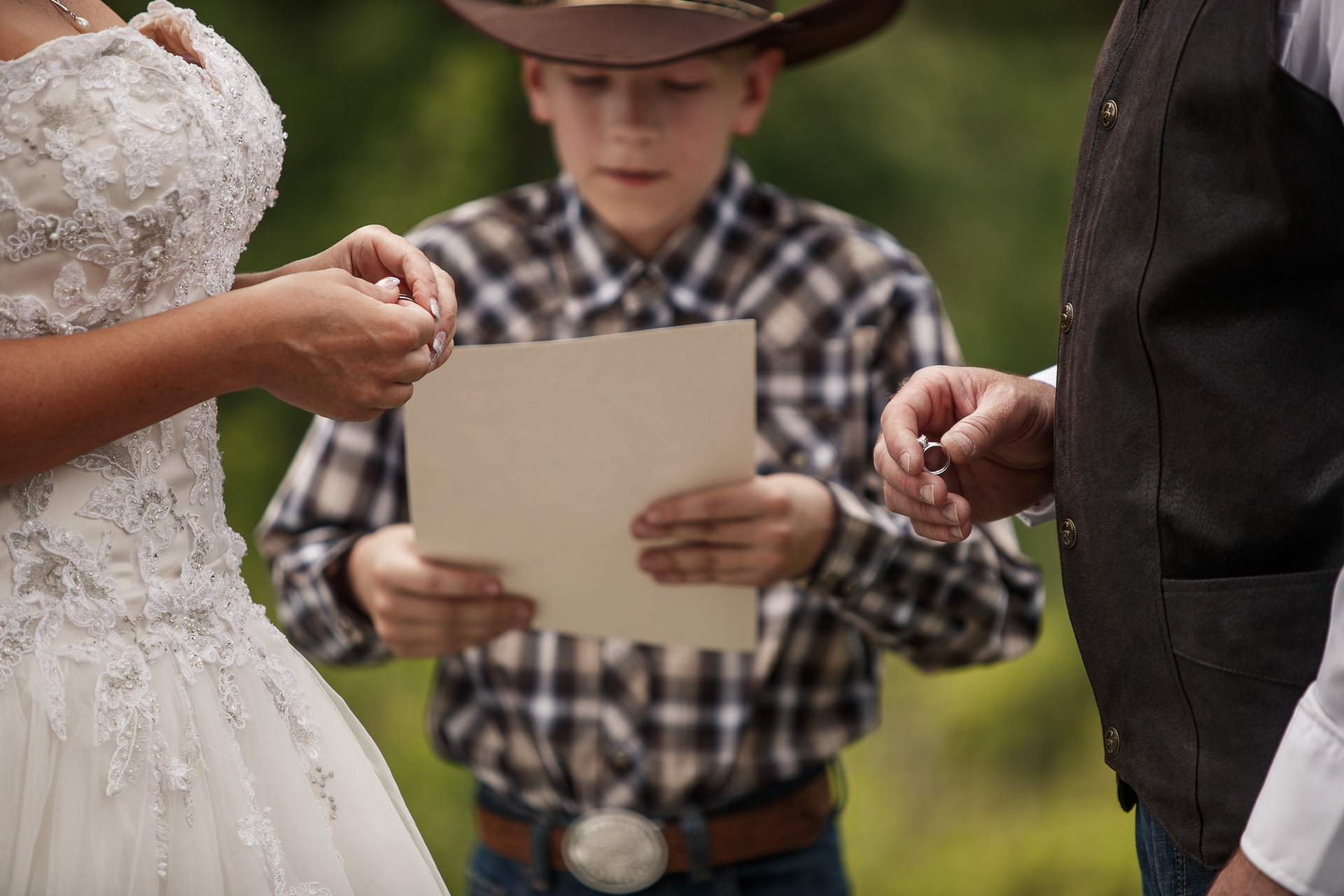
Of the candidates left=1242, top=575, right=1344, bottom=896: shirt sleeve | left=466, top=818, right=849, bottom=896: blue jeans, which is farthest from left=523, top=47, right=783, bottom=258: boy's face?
left=1242, top=575, right=1344, bottom=896: shirt sleeve

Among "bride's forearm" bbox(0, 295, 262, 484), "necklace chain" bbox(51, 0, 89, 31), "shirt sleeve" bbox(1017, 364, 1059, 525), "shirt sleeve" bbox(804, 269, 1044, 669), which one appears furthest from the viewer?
"shirt sleeve" bbox(804, 269, 1044, 669)

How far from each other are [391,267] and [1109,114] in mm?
594

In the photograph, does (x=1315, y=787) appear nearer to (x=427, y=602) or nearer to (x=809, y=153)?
(x=427, y=602)

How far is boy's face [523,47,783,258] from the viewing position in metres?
1.62

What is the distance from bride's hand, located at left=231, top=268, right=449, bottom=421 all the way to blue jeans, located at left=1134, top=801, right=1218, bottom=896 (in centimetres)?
68

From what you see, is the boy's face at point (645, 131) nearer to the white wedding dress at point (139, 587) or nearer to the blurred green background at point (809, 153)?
the white wedding dress at point (139, 587)

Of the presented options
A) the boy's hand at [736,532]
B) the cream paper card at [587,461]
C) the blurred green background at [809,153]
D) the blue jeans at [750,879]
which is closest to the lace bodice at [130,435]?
the cream paper card at [587,461]

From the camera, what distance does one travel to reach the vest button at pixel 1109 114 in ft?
2.82

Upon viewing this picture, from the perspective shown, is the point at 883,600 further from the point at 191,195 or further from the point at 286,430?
the point at 286,430

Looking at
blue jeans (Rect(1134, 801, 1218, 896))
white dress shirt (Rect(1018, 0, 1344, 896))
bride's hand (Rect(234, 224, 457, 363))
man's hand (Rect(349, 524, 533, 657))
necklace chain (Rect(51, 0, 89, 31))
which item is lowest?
blue jeans (Rect(1134, 801, 1218, 896))

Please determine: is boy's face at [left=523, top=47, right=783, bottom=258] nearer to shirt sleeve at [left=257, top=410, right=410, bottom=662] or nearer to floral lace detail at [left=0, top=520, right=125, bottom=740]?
shirt sleeve at [left=257, top=410, right=410, bottom=662]

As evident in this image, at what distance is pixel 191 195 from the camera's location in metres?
0.89

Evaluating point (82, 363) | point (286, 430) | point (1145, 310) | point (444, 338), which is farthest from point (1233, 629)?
point (286, 430)

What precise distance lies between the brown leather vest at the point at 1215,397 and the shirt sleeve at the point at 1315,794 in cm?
7
